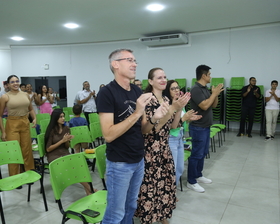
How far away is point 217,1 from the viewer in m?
4.75

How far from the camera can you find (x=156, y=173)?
6.79 feet

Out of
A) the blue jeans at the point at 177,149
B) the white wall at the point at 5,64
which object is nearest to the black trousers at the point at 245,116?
the blue jeans at the point at 177,149

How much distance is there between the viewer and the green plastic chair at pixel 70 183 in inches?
71.8

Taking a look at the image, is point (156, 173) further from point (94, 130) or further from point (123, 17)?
point (123, 17)

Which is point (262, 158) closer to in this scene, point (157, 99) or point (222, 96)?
point (222, 96)

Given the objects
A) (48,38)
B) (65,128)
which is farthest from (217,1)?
(48,38)

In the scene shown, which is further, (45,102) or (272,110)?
(45,102)

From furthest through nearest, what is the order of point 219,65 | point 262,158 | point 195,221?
point 219,65 < point 262,158 < point 195,221

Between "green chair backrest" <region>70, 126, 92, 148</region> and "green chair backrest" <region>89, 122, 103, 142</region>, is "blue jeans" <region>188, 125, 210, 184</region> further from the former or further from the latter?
"green chair backrest" <region>89, 122, 103, 142</region>

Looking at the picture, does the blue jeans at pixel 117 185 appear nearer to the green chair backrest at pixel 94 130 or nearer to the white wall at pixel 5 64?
the green chair backrest at pixel 94 130

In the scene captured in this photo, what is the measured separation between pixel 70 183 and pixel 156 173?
32.3 inches

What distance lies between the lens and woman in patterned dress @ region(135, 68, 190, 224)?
2.02 m

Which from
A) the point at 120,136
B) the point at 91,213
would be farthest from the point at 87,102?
the point at 120,136

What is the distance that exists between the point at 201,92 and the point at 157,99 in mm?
967
